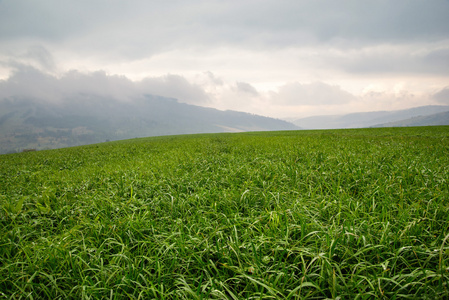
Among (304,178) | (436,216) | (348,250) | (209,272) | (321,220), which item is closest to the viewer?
(348,250)

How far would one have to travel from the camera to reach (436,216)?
337cm

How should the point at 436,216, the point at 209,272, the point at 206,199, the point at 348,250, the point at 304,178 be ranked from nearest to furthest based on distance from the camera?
the point at 348,250, the point at 209,272, the point at 436,216, the point at 206,199, the point at 304,178

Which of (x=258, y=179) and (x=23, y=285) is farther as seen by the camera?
(x=258, y=179)

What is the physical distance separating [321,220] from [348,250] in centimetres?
114

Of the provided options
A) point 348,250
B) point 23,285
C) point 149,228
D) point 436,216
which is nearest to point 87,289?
point 23,285

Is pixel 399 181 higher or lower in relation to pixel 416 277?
higher

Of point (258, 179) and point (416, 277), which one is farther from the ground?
point (258, 179)

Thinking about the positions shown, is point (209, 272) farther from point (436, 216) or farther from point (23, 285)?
point (436, 216)

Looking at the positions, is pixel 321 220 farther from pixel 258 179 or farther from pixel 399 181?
pixel 399 181

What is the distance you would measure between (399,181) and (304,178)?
2.17 m

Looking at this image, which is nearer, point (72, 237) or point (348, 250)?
point (348, 250)

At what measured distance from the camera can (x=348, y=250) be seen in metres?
2.49

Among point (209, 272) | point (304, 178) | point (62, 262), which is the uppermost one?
point (304, 178)

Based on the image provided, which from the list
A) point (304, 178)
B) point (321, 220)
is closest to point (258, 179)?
point (304, 178)
